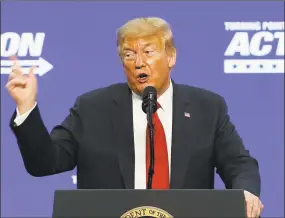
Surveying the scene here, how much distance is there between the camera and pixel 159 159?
219 cm

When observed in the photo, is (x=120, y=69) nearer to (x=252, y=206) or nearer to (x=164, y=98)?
(x=164, y=98)

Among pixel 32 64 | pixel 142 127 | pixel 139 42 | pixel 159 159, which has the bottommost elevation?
pixel 159 159

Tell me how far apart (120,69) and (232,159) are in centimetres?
138

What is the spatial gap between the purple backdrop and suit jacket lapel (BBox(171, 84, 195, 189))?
3.59 ft

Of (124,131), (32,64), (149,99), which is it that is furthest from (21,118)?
(32,64)

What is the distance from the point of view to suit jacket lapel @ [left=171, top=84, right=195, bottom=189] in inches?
85.5

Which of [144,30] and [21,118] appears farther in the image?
[144,30]

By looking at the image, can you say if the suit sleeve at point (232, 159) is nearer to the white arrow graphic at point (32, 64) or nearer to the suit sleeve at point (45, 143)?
the suit sleeve at point (45, 143)

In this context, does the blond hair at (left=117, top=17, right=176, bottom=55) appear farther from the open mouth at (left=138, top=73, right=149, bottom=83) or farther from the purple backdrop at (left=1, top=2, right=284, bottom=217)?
the purple backdrop at (left=1, top=2, right=284, bottom=217)

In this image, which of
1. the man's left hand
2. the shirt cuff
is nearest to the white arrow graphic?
the shirt cuff

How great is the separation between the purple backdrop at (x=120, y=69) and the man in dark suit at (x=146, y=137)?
3.55 ft

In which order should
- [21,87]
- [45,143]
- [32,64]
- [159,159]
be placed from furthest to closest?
1. [32,64]
2. [159,159]
3. [45,143]
4. [21,87]

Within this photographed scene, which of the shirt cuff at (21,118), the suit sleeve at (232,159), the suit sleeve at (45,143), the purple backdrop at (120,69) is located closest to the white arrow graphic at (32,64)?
the purple backdrop at (120,69)

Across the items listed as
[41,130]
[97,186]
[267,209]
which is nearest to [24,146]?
[41,130]
